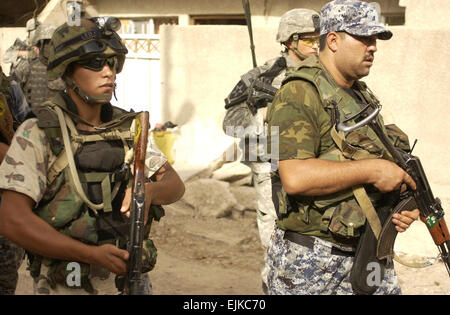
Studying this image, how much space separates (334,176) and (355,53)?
57cm

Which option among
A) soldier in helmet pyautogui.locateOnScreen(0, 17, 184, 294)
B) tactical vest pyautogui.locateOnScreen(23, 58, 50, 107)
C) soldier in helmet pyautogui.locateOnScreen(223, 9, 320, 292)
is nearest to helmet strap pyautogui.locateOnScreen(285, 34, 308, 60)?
soldier in helmet pyautogui.locateOnScreen(223, 9, 320, 292)

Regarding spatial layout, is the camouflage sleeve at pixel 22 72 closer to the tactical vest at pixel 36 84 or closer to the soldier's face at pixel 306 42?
the tactical vest at pixel 36 84

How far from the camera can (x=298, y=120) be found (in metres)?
2.36

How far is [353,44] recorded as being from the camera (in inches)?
98.1

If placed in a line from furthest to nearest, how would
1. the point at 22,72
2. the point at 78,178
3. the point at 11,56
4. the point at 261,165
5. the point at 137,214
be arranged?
the point at 11,56
the point at 22,72
the point at 261,165
the point at 78,178
the point at 137,214

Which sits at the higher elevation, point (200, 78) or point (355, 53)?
point (200, 78)

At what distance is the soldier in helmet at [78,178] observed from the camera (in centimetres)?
205

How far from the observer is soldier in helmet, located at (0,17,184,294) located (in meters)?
2.05

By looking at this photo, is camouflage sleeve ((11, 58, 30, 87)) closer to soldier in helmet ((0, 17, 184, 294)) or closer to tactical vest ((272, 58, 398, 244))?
soldier in helmet ((0, 17, 184, 294))

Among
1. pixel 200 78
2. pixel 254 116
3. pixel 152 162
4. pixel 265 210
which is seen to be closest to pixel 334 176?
pixel 152 162

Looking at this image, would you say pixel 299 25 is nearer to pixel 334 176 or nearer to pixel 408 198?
pixel 408 198


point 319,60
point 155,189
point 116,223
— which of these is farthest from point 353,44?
point 116,223

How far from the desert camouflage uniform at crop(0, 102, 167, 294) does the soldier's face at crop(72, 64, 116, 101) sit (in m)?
0.26
